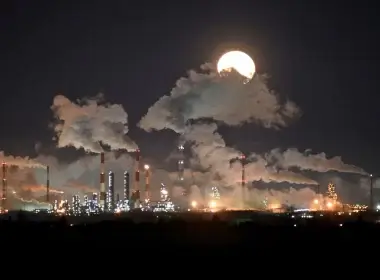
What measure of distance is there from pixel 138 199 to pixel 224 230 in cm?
8477

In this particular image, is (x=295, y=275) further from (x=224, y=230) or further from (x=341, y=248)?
(x=224, y=230)

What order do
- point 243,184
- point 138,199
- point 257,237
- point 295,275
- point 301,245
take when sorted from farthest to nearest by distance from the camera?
point 138,199 < point 243,184 < point 257,237 < point 301,245 < point 295,275

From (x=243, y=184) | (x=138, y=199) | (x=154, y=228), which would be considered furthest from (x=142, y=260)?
(x=138, y=199)

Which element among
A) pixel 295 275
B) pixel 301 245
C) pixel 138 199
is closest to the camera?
pixel 295 275

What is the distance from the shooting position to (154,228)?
47688 millimetres

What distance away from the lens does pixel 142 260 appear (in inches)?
1031

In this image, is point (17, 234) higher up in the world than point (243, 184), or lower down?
lower down

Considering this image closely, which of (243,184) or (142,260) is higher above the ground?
(243,184)

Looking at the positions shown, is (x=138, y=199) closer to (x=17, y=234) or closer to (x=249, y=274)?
(x=17, y=234)

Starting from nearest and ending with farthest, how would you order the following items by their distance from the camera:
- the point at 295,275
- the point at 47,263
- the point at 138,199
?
the point at 295,275 → the point at 47,263 → the point at 138,199

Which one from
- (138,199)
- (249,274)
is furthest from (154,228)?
(138,199)

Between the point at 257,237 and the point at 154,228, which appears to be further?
the point at 154,228

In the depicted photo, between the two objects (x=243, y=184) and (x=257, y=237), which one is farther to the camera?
(x=243, y=184)

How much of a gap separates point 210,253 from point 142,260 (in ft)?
14.2
